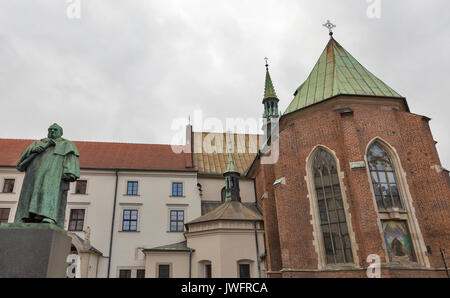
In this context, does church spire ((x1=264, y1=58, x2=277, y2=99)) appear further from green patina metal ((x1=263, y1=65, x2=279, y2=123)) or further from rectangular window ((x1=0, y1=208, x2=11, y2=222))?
rectangular window ((x1=0, y1=208, x2=11, y2=222))

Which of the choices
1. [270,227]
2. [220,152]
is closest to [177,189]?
[220,152]

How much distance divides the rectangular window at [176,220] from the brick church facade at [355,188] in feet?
24.3

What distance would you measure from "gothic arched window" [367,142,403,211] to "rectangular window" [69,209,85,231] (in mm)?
19025

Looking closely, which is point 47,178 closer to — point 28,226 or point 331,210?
point 28,226

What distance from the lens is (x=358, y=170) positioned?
13.9 meters

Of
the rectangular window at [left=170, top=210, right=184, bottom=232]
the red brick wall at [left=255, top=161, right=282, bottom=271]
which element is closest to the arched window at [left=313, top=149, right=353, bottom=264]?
the red brick wall at [left=255, top=161, right=282, bottom=271]

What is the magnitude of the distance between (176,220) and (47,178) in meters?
17.8

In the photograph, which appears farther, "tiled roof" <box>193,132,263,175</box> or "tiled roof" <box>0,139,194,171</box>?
"tiled roof" <box>193,132,263,175</box>

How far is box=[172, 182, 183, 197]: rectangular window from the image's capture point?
23644mm

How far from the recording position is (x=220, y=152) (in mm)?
29859
